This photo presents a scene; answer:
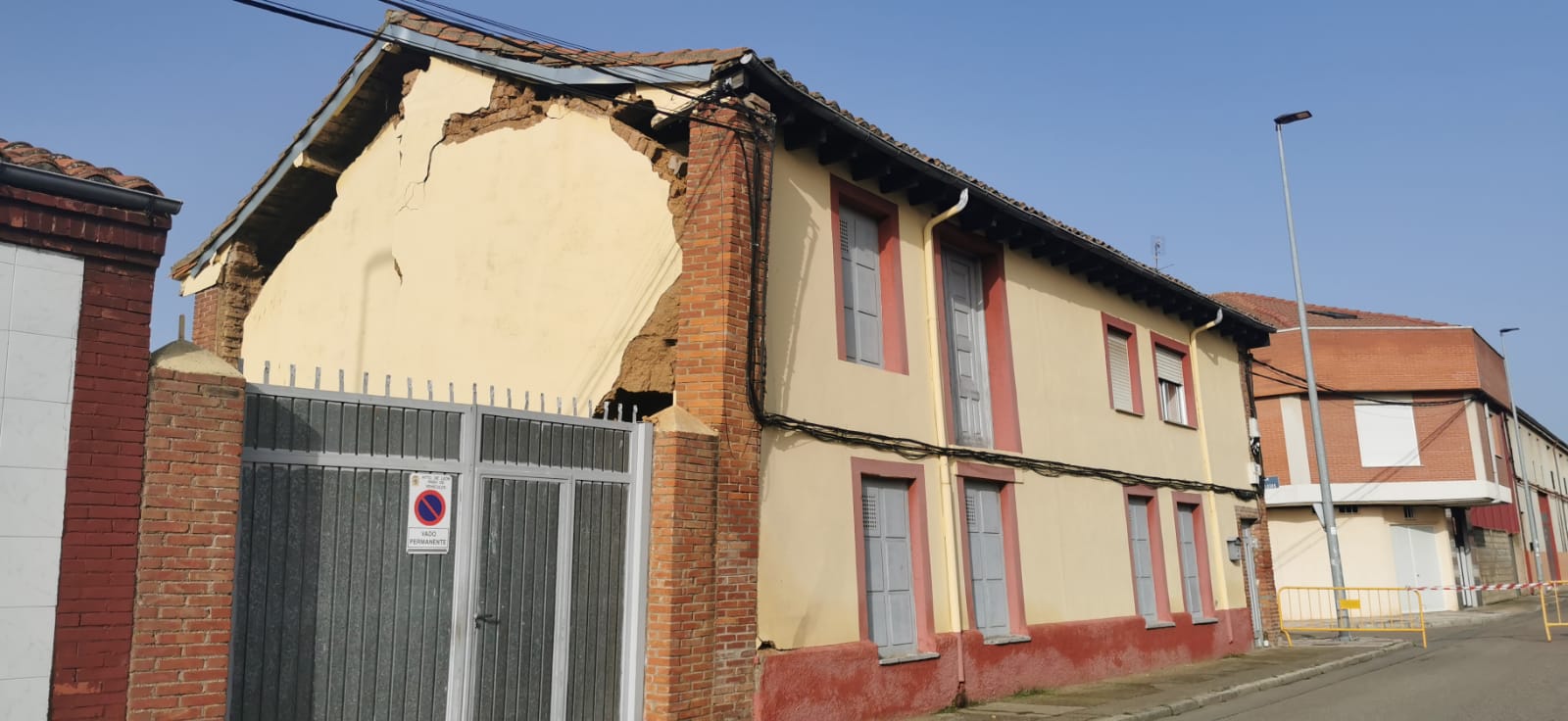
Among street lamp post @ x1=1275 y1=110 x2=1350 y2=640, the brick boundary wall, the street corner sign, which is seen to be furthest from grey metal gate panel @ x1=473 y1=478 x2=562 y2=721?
street lamp post @ x1=1275 y1=110 x2=1350 y2=640

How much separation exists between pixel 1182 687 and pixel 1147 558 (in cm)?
262

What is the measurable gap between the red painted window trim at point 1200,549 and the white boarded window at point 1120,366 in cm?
179

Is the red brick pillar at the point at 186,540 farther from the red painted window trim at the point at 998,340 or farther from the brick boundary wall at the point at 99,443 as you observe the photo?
the red painted window trim at the point at 998,340

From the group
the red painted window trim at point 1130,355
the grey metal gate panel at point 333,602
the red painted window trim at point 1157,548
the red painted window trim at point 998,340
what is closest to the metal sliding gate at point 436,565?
the grey metal gate panel at point 333,602

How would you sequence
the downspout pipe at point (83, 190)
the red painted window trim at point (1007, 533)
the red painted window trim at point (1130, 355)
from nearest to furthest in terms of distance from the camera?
1. the downspout pipe at point (83, 190)
2. the red painted window trim at point (1007, 533)
3. the red painted window trim at point (1130, 355)

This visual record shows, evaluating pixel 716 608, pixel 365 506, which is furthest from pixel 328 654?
pixel 716 608

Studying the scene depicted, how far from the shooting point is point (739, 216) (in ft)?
30.7

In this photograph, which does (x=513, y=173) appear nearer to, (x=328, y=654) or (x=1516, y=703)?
(x=328, y=654)

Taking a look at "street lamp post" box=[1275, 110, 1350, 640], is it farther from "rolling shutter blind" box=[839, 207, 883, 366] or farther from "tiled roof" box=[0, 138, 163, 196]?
"tiled roof" box=[0, 138, 163, 196]

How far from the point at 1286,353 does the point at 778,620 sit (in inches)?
1095

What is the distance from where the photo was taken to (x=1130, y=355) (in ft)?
53.8

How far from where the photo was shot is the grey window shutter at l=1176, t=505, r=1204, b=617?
16.6 m

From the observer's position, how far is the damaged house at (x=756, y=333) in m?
9.23

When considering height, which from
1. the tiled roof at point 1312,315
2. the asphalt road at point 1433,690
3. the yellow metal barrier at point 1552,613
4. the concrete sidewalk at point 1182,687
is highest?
the tiled roof at point 1312,315
